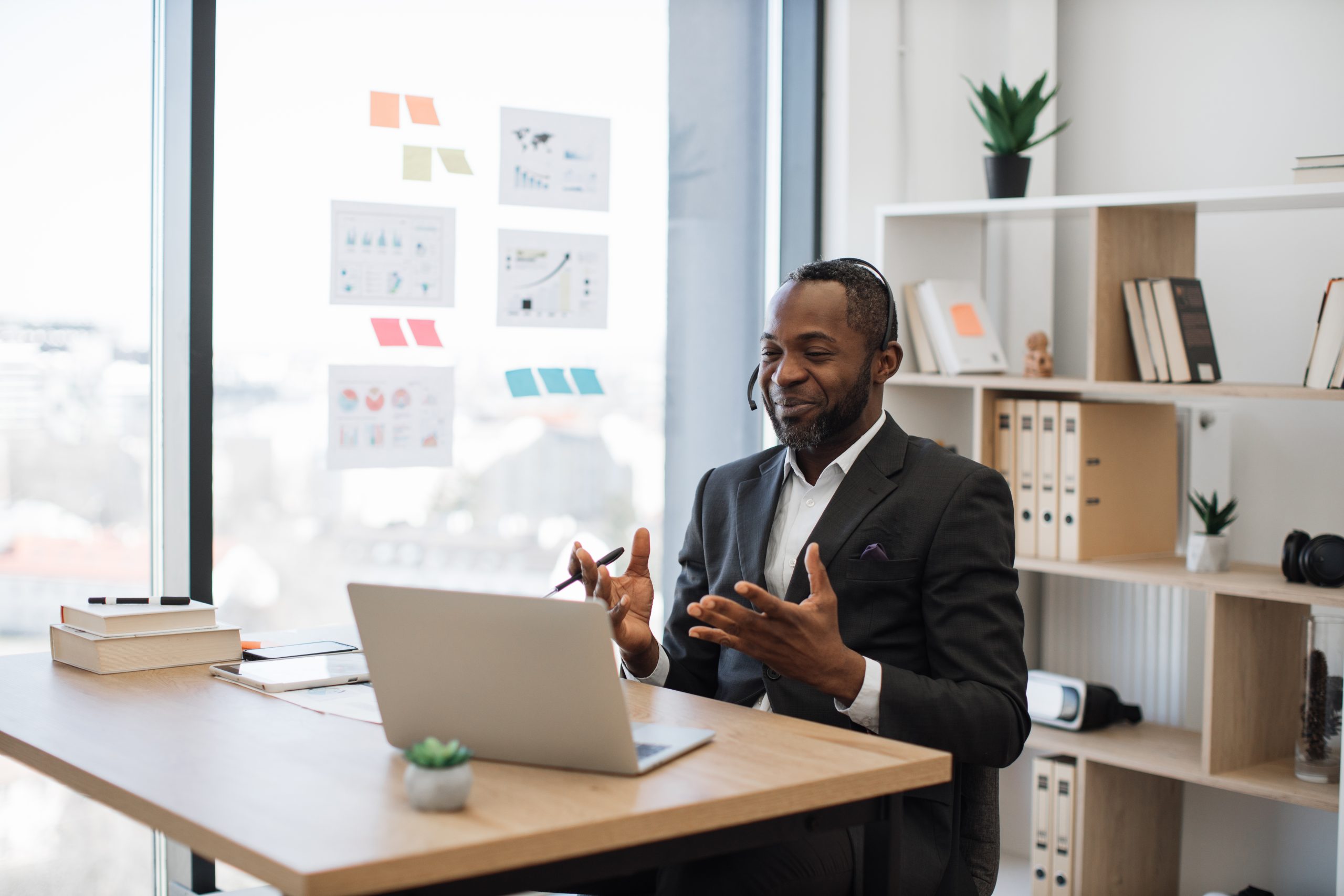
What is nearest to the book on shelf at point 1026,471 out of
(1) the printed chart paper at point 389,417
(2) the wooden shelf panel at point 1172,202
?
(2) the wooden shelf panel at point 1172,202

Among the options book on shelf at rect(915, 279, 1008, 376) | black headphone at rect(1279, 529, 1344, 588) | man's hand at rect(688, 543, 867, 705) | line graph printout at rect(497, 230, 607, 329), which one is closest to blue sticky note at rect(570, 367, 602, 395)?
line graph printout at rect(497, 230, 607, 329)

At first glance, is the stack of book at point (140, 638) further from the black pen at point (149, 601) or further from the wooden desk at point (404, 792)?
the wooden desk at point (404, 792)

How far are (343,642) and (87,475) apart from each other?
902 mm

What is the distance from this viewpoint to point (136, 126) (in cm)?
260

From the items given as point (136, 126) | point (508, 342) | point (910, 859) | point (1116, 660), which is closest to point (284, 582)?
point (508, 342)

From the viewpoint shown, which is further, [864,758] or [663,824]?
[864,758]

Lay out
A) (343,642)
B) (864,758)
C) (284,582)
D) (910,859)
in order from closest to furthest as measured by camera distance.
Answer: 1. (864,758)
2. (910,859)
3. (343,642)
4. (284,582)

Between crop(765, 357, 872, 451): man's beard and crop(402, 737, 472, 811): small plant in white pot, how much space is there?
0.92m

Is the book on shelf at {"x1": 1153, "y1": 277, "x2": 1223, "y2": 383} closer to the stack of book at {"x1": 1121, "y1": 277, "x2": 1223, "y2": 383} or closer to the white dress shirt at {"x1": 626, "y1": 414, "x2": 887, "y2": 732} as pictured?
the stack of book at {"x1": 1121, "y1": 277, "x2": 1223, "y2": 383}

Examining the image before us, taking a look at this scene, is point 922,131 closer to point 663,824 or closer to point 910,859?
point 910,859

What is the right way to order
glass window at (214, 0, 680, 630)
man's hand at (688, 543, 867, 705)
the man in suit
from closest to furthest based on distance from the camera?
man's hand at (688, 543, 867, 705), the man in suit, glass window at (214, 0, 680, 630)

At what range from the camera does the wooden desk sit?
105 cm

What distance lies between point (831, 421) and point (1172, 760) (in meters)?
1.41

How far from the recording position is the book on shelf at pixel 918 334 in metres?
3.22
